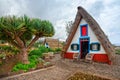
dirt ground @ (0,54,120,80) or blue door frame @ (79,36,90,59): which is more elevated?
blue door frame @ (79,36,90,59)

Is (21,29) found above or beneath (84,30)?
beneath

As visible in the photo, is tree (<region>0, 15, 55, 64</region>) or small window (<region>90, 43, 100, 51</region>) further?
small window (<region>90, 43, 100, 51</region>)

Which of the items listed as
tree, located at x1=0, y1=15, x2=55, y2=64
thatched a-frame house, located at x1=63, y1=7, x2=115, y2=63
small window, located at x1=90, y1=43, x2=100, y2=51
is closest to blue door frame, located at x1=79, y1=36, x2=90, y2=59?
thatched a-frame house, located at x1=63, y1=7, x2=115, y2=63

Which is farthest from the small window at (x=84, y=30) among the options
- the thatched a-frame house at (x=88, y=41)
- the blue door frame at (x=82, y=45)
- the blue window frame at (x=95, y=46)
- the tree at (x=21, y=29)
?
the tree at (x=21, y=29)

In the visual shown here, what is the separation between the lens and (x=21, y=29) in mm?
10008

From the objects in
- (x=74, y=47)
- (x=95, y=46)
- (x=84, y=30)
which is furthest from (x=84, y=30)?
(x=74, y=47)

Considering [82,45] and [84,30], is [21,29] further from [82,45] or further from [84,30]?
[82,45]

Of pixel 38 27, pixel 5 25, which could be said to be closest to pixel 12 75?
pixel 5 25

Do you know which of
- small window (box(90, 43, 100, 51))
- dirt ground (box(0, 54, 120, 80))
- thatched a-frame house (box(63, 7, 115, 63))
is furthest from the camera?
small window (box(90, 43, 100, 51))

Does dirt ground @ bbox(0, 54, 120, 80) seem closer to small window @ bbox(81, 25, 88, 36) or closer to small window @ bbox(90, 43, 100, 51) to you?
small window @ bbox(90, 43, 100, 51)

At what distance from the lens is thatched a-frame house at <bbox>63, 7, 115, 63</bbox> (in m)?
12.5

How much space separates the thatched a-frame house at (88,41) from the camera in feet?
41.0

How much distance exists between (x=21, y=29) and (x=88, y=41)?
7.61 m

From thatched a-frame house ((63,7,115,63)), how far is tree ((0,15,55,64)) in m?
3.99
